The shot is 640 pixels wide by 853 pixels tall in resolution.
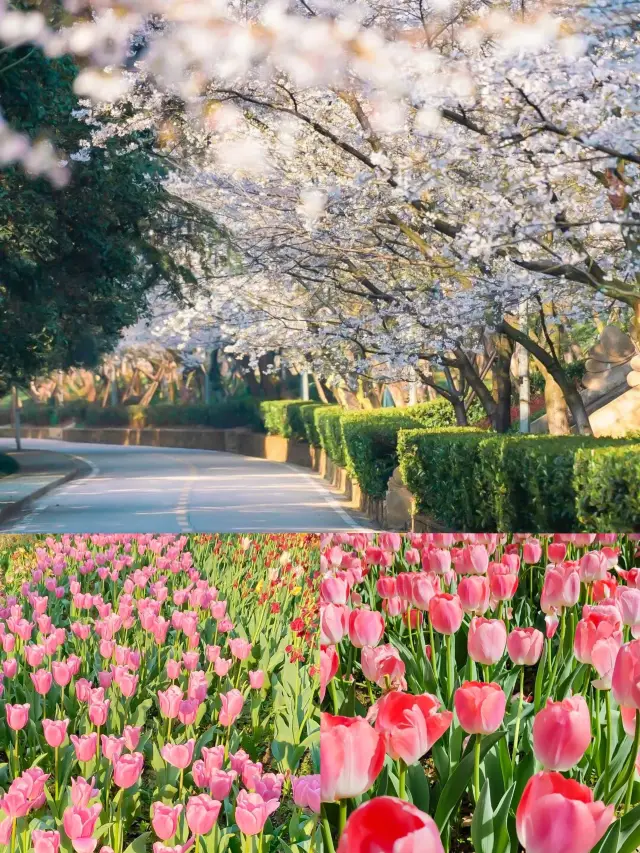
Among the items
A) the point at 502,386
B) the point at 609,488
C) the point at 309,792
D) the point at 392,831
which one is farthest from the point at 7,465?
the point at 392,831

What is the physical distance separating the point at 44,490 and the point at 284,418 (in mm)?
9764

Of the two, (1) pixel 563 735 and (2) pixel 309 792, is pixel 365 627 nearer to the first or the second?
(2) pixel 309 792

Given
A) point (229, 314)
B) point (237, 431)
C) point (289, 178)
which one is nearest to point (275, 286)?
point (229, 314)

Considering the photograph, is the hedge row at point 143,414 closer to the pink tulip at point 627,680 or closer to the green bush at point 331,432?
the green bush at point 331,432

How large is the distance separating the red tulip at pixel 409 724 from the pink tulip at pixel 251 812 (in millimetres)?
391

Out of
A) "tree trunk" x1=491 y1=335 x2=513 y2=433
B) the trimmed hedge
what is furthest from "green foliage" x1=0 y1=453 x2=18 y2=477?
"tree trunk" x1=491 y1=335 x2=513 y2=433

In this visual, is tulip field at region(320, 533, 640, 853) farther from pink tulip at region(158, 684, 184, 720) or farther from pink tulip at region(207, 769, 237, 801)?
pink tulip at region(158, 684, 184, 720)

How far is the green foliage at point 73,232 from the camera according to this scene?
927 cm

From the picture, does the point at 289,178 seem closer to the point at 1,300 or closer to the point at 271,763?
the point at 1,300

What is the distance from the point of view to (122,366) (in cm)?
1465

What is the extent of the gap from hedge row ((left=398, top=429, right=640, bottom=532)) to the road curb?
10.8 ft

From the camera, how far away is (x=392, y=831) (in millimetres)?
1408

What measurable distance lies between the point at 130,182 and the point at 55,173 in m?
0.81

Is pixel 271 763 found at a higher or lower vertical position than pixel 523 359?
lower
